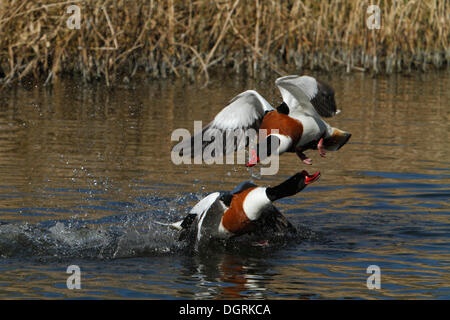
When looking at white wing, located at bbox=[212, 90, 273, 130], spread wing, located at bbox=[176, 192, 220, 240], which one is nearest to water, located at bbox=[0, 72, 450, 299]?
spread wing, located at bbox=[176, 192, 220, 240]

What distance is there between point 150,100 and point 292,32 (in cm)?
373

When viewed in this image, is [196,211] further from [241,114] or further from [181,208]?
[181,208]

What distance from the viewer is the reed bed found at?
14523 millimetres

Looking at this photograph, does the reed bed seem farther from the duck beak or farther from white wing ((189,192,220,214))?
white wing ((189,192,220,214))

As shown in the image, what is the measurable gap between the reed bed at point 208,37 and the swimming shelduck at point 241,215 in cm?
686

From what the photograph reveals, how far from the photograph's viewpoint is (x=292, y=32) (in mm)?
16953

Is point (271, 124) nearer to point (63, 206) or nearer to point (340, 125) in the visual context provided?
point (63, 206)

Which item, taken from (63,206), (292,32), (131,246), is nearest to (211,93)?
(292,32)

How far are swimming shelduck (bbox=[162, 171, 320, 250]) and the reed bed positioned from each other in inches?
270

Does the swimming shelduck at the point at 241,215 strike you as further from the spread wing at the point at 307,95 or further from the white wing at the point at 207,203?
the spread wing at the point at 307,95

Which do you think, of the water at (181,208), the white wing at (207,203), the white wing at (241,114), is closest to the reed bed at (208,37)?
the water at (181,208)
